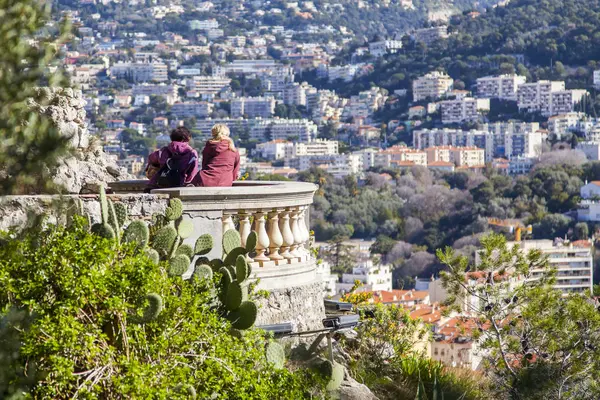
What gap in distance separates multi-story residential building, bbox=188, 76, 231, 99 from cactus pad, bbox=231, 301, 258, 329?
500ft

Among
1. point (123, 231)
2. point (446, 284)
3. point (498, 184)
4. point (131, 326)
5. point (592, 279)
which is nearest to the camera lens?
point (131, 326)

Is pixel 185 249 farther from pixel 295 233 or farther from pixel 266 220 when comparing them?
pixel 295 233

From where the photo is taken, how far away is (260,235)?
5.29 metres

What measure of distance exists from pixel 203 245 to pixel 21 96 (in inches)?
65.9

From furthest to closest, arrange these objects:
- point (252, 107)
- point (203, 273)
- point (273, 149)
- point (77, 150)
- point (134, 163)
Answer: point (252, 107), point (273, 149), point (134, 163), point (77, 150), point (203, 273)

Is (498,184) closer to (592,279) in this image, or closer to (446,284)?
(592,279)

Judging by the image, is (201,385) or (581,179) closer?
(201,385)

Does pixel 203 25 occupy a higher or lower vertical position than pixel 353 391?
lower

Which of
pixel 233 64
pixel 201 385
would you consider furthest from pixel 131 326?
pixel 233 64

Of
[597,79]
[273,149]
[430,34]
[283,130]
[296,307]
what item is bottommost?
[273,149]

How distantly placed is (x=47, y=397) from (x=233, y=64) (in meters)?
169

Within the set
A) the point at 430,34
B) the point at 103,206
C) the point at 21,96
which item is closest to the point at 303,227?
the point at 103,206

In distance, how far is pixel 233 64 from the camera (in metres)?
172

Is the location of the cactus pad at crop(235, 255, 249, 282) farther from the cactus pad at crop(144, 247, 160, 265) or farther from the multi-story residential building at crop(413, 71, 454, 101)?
the multi-story residential building at crop(413, 71, 454, 101)
